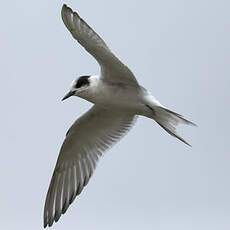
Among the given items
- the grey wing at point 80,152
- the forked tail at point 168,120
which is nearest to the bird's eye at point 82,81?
the forked tail at point 168,120

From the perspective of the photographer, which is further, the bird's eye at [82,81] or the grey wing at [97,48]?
the bird's eye at [82,81]

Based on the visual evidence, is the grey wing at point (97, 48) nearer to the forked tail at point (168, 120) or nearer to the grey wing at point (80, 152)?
the forked tail at point (168, 120)

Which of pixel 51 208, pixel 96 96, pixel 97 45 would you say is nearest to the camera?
pixel 97 45

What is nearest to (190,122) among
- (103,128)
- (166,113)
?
(166,113)

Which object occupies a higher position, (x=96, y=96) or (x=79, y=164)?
(x=96, y=96)

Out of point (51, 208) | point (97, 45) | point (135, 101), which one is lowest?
point (51, 208)

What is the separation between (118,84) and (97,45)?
81cm

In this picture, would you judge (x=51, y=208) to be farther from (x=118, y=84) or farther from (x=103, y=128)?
(x=118, y=84)

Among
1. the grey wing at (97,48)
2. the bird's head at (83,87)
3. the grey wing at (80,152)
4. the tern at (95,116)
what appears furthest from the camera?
the grey wing at (80,152)

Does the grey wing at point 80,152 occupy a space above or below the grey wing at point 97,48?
below

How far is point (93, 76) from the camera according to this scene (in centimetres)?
890

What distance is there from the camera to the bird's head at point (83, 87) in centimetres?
876

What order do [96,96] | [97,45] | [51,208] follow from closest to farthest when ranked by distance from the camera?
1. [97,45]
2. [96,96]
3. [51,208]

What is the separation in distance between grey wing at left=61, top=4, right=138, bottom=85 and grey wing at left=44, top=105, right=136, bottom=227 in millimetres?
1065
